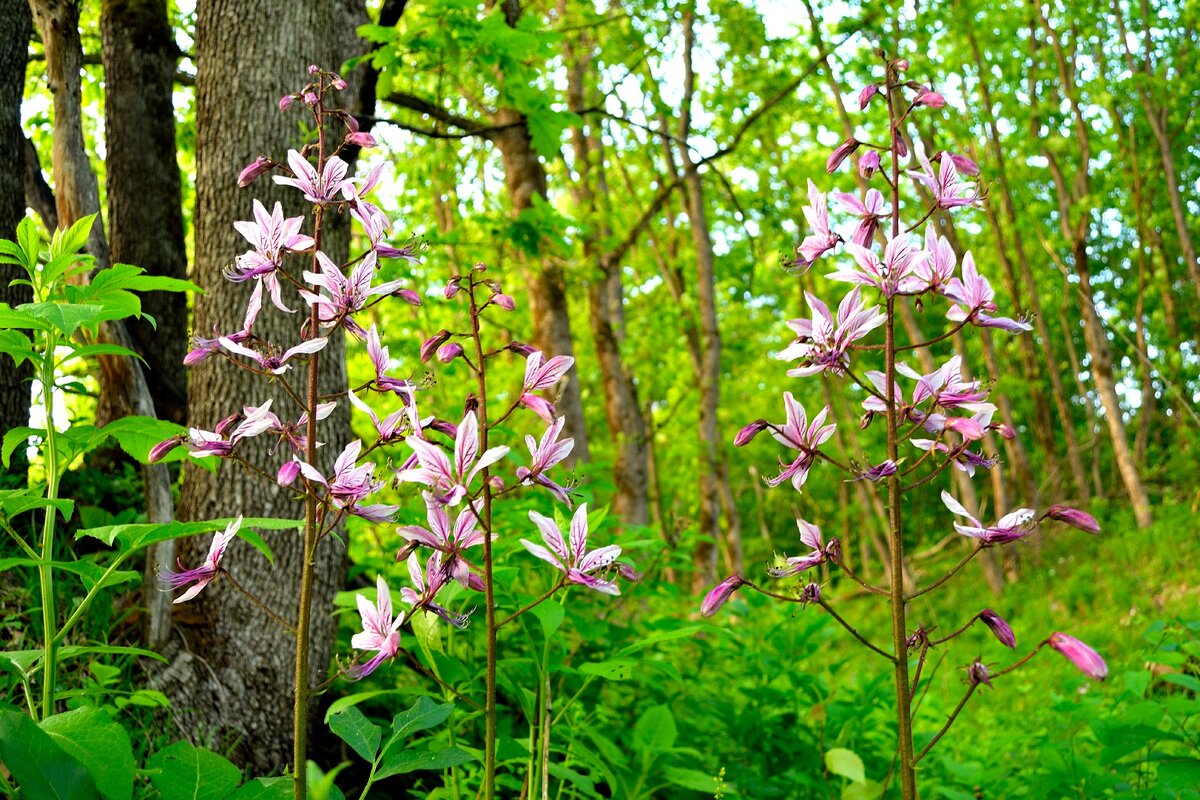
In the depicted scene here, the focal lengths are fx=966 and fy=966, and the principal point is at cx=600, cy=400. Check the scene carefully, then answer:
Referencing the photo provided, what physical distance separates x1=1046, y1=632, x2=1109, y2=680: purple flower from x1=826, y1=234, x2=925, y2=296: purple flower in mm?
599

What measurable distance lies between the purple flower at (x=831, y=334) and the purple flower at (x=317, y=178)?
812mm

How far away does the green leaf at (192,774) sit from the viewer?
1.47 meters

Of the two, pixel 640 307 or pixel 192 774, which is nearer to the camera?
pixel 192 774

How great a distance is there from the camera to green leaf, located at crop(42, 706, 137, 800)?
141cm

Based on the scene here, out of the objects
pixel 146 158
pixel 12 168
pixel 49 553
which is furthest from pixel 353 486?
pixel 146 158

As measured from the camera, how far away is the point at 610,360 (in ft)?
31.0

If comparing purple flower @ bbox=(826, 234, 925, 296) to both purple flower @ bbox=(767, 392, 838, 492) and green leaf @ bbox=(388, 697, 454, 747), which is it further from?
green leaf @ bbox=(388, 697, 454, 747)

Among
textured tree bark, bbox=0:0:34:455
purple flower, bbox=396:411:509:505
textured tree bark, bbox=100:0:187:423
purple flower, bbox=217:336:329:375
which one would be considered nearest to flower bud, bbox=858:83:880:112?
purple flower, bbox=396:411:509:505

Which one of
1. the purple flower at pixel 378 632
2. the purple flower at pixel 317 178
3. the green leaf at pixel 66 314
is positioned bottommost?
the purple flower at pixel 378 632

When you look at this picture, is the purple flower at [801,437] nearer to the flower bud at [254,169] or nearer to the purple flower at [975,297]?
the purple flower at [975,297]

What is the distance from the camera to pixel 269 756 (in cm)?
310

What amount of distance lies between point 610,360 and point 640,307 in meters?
7.59

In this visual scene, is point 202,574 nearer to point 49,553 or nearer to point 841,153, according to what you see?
point 49,553

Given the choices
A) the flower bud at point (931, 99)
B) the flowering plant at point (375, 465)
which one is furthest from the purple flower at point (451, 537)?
the flower bud at point (931, 99)
